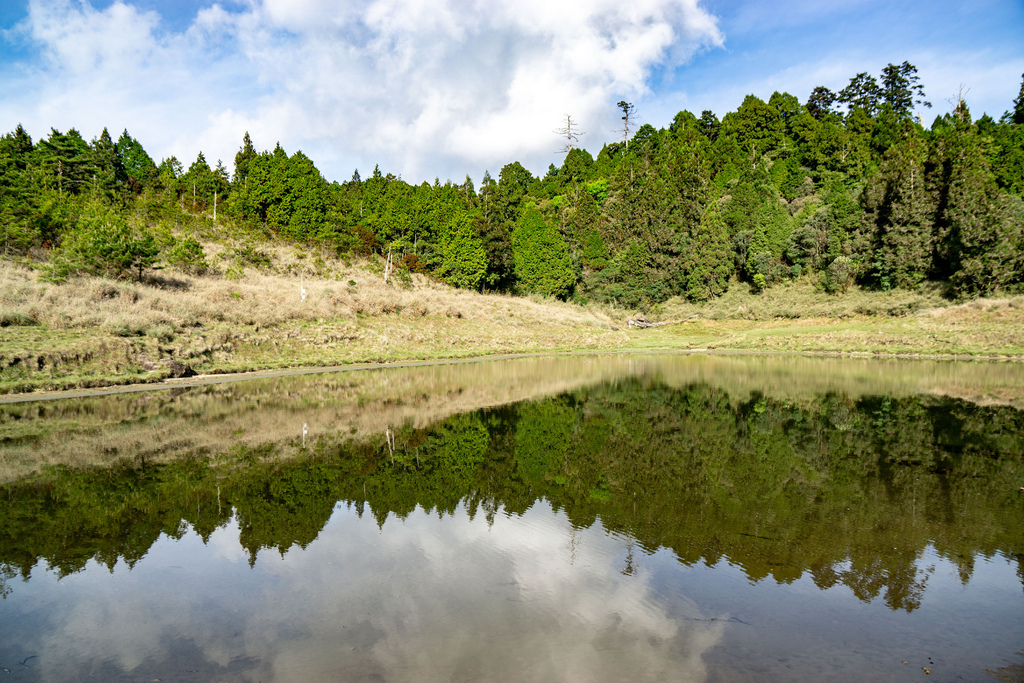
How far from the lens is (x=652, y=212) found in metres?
65.3

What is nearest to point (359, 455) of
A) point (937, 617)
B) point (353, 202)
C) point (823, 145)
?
point (937, 617)

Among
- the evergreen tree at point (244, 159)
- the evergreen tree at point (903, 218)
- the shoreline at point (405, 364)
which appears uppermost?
the evergreen tree at point (244, 159)

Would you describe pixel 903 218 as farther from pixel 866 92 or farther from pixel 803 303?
pixel 866 92

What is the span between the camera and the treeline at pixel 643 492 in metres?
6.26

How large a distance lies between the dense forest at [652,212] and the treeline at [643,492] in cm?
2833

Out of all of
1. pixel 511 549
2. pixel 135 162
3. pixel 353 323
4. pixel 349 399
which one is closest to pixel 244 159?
pixel 135 162

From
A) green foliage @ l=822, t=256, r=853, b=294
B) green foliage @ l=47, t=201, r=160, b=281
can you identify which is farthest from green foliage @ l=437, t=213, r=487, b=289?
green foliage @ l=822, t=256, r=853, b=294

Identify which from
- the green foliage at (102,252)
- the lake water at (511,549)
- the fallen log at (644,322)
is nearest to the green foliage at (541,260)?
the fallen log at (644,322)

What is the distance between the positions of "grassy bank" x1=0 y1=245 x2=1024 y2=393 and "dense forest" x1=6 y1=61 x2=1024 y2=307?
10.5 ft

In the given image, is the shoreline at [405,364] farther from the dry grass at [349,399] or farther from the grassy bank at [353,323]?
the dry grass at [349,399]

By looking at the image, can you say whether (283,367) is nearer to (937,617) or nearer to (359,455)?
(359,455)

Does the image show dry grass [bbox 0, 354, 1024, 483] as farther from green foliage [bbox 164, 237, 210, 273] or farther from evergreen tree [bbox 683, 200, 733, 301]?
evergreen tree [bbox 683, 200, 733, 301]

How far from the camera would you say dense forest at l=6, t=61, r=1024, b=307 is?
4097cm

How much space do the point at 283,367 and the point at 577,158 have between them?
75.0 m
